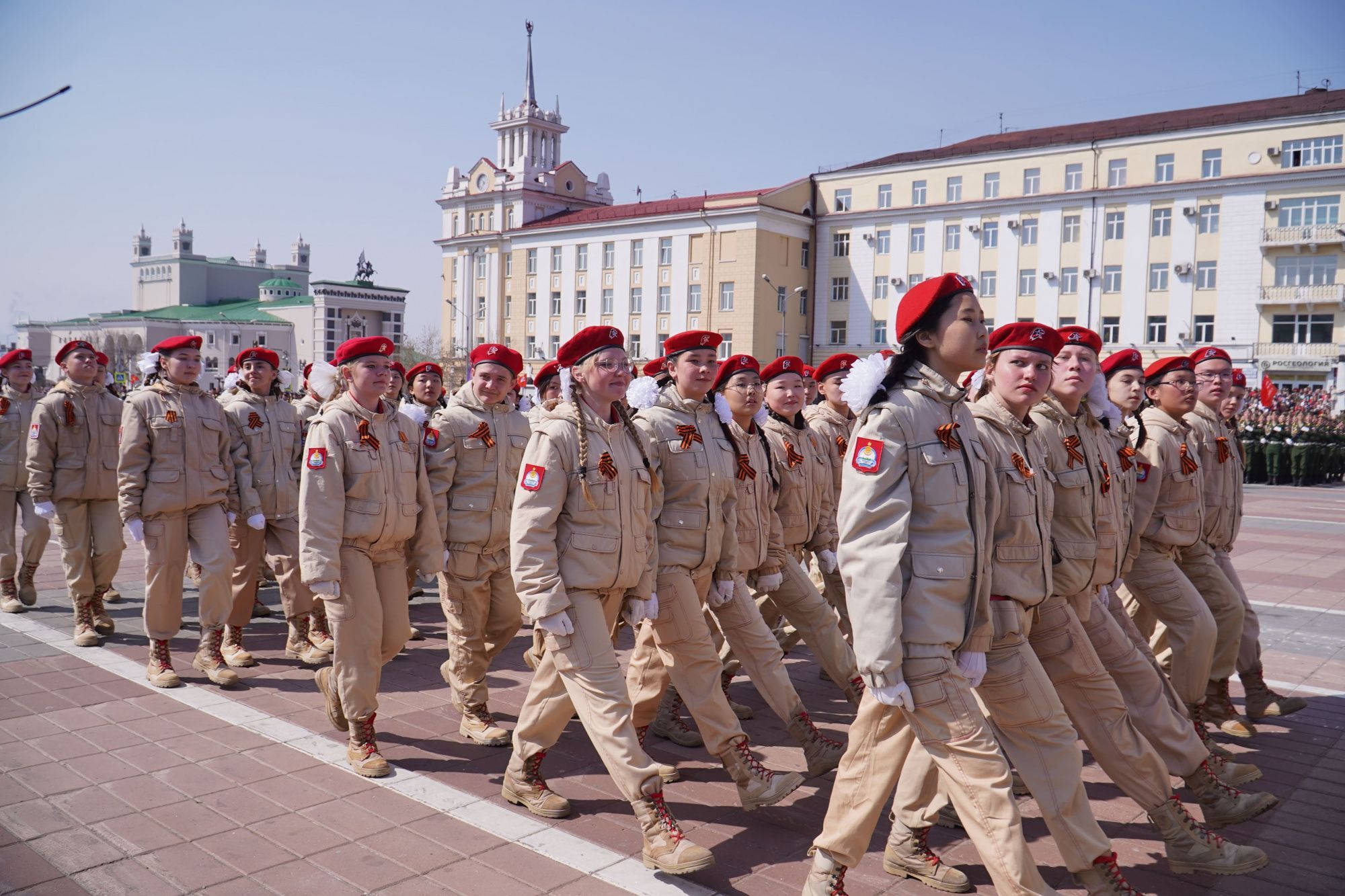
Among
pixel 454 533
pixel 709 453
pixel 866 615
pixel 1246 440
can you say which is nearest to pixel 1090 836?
pixel 866 615

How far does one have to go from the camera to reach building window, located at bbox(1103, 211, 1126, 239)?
53000 mm

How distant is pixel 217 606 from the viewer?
720cm

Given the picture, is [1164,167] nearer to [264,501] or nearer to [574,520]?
[264,501]

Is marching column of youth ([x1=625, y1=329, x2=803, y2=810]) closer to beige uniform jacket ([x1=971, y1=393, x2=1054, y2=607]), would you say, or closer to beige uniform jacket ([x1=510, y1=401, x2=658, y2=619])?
beige uniform jacket ([x1=510, y1=401, x2=658, y2=619])

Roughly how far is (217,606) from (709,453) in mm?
3969

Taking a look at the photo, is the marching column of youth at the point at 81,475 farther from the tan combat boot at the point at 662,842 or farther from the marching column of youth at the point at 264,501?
the tan combat boot at the point at 662,842

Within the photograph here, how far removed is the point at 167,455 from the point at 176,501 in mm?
329

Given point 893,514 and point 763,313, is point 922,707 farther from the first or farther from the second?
point 763,313

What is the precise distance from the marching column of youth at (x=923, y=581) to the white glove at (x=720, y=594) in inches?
63.6

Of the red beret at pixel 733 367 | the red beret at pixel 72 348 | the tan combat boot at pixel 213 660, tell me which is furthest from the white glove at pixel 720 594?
the red beret at pixel 72 348

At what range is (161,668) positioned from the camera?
6934 millimetres

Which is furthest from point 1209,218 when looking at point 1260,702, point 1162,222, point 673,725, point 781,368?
point 673,725

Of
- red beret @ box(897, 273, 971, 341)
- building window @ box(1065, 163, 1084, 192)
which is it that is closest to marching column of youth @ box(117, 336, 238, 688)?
red beret @ box(897, 273, 971, 341)

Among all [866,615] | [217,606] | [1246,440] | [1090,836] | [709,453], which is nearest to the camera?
[866,615]
